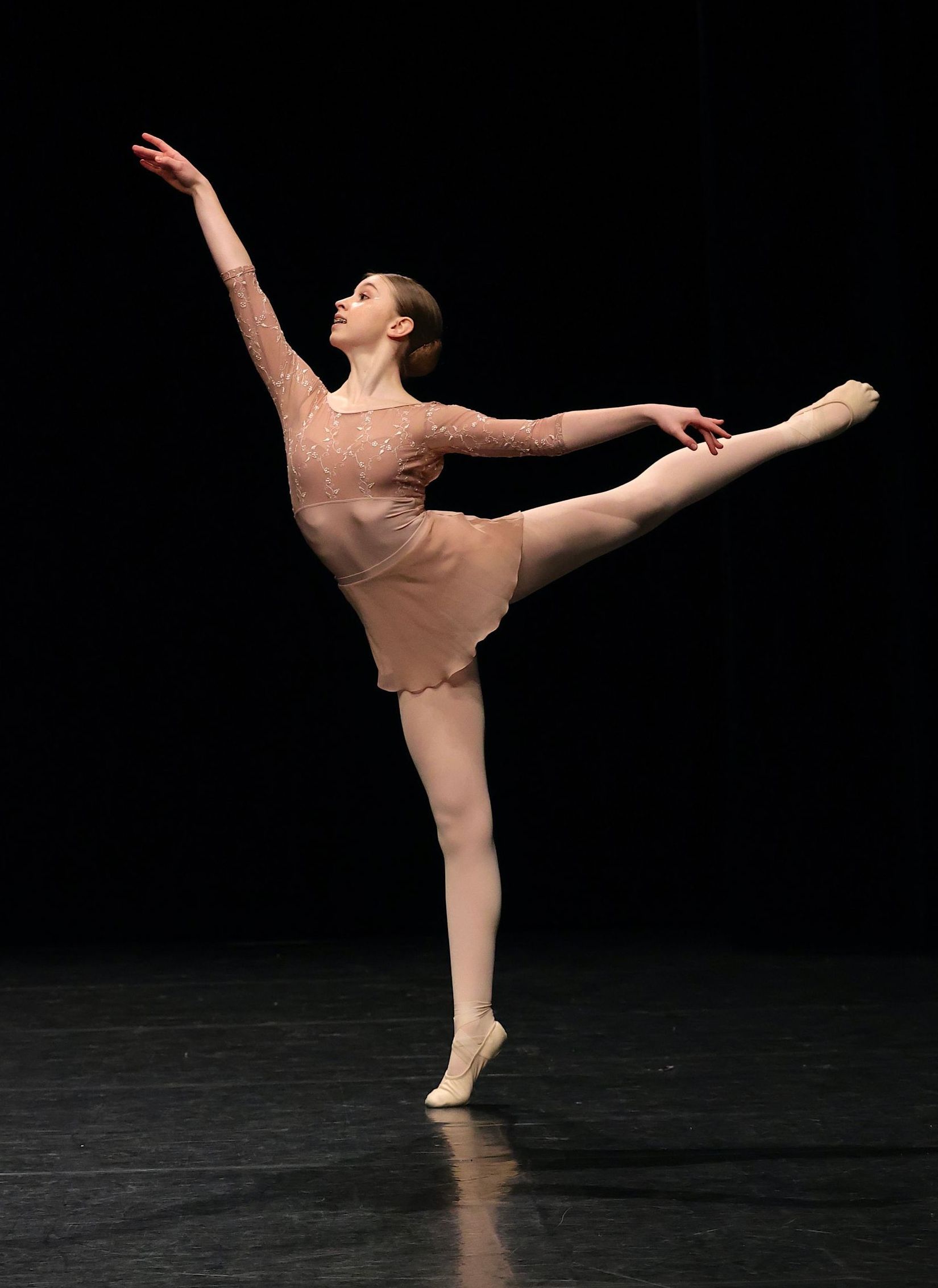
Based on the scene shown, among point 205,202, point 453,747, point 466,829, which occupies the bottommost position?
point 466,829

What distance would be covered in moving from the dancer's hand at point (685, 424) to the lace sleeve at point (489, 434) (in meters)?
0.15

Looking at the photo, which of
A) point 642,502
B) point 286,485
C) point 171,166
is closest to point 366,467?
point 642,502

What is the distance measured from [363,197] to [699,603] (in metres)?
1.43

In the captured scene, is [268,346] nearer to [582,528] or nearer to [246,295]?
[246,295]

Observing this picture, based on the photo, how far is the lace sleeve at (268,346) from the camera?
2.45 m

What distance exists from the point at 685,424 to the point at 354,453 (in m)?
0.53

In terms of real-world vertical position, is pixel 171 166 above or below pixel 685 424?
above

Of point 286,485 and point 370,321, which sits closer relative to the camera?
point 370,321

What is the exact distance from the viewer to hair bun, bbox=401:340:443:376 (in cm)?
260

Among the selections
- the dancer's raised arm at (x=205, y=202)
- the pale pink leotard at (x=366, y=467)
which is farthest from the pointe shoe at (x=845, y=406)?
the dancer's raised arm at (x=205, y=202)

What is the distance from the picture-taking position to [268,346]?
2.48 meters

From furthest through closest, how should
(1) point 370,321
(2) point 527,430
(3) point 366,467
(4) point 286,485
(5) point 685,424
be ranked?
(4) point 286,485, (1) point 370,321, (3) point 366,467, (2) point 527,430, (5) point 685,424

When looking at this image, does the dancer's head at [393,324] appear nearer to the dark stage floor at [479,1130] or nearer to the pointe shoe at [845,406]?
the pointe shoe at [845,406]

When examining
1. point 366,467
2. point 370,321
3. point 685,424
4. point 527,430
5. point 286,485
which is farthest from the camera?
point 286,485
